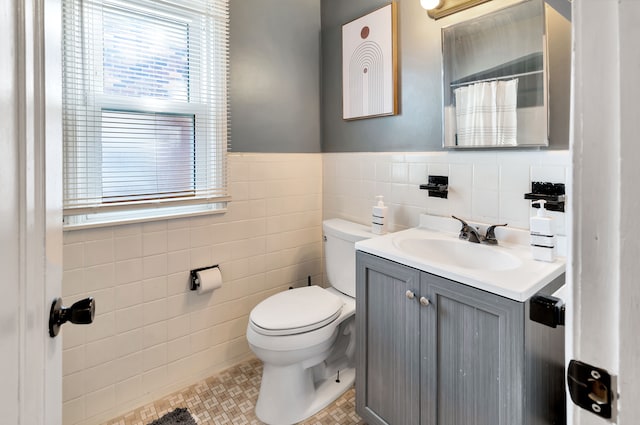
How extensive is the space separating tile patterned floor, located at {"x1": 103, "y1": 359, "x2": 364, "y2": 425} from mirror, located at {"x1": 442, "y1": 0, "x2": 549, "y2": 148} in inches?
53.4

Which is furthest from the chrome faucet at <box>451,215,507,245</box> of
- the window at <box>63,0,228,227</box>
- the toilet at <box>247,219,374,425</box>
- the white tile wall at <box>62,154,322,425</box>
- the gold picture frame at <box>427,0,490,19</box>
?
the window at <box>63,0,228,227</box>

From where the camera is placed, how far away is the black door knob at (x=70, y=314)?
1.98 feet

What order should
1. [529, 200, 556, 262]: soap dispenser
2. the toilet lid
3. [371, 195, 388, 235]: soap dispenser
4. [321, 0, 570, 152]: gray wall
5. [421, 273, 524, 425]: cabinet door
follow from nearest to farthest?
[421, 273, 524, 425]: cabinet door
[529, 200, 556, 262]: soap dispenser
the toilet lid
[321, 0, 570, 152]: gray wall
[371, 195, 388, 235]: soap dispenser

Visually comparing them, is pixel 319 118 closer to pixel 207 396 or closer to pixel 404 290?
pixel 404 290

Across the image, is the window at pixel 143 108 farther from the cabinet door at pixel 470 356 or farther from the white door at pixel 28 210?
the cabinet door at pixel 470 356

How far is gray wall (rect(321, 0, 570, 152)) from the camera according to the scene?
1.61 m

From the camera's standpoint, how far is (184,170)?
175 centimetres

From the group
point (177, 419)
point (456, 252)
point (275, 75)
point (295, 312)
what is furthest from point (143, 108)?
point (456, 252)

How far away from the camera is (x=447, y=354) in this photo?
1.13 metres

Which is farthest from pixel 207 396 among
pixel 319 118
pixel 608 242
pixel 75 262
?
pixel 608 242

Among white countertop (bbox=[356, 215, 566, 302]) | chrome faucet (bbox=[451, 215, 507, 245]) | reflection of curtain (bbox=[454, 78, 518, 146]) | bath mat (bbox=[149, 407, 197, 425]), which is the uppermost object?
reflection of curtain (bbox=[454, 78, 518, 146])

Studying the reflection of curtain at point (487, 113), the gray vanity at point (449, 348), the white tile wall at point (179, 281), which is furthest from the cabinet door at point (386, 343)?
the white tile wall at point (179, 281)

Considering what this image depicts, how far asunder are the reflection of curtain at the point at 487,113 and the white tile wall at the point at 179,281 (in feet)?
3.27

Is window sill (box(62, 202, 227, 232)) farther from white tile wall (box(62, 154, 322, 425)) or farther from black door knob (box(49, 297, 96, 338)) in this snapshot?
black door knob (box(49, 297, 96, 338))
